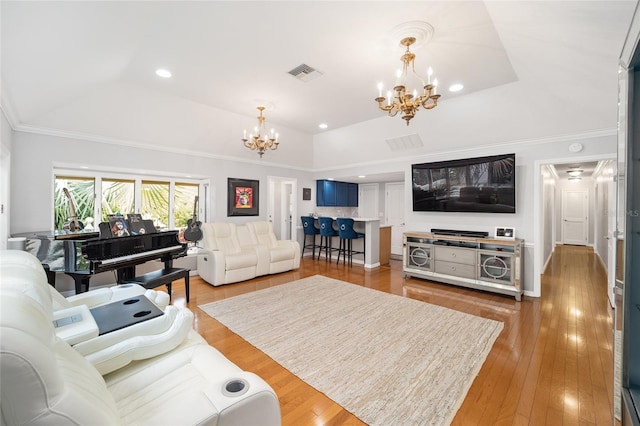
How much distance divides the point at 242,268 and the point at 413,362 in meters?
3.19

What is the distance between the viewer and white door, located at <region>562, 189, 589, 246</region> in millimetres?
8531

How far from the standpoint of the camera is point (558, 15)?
190 cm

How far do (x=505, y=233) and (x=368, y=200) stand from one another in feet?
13.0

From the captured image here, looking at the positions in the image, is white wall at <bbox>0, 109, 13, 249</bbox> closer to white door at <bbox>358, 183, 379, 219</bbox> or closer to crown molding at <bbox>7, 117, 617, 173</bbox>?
crown molding at <bbox>7, 117, 617, 173</bbox>

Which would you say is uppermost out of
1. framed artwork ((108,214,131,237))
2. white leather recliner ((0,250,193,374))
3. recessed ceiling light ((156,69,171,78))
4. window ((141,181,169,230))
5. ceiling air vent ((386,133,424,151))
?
recessed ceiling light ((156,69,171,78))

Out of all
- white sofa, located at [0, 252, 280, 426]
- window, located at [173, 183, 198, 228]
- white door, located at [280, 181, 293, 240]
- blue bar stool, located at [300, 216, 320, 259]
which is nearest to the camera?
white sofa, located at [0, 252, 280, 426]

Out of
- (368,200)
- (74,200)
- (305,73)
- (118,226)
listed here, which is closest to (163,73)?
(305,73)

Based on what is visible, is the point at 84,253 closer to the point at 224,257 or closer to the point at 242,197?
the point at 224,257

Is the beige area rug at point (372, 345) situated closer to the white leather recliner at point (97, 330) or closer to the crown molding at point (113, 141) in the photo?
the white leather recliner at point (97, 330)

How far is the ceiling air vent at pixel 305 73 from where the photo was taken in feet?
9.88

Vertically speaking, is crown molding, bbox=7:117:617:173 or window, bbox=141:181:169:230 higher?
crown molding, bbox=7:117:617:173

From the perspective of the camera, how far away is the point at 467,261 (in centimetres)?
436

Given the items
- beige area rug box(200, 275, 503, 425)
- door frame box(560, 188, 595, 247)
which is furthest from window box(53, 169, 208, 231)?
door frame box(560, 188, 595, 247)

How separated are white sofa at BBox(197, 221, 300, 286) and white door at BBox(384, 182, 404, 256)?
310 centimetres
